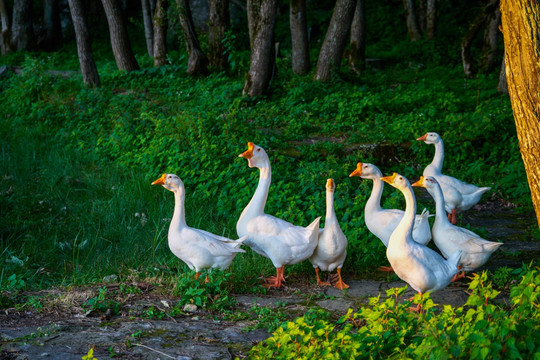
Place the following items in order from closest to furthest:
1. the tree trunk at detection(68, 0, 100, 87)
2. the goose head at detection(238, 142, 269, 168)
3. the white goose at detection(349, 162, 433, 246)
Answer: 1. the white goose at detection(349, 162, 433, 246)
2. the goose head at detection(238, 142, 269, 168)
3. the tree trunk at detection(68, 0, 100, 87)

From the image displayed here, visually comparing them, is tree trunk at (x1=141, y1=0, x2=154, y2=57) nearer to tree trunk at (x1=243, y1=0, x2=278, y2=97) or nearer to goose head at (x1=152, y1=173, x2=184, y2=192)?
tree trunk at (x1=243, y1=0, x2=278, y2=97)

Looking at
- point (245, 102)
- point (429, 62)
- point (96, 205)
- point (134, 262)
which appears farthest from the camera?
point (429, 62)

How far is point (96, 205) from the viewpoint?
792 centimetres

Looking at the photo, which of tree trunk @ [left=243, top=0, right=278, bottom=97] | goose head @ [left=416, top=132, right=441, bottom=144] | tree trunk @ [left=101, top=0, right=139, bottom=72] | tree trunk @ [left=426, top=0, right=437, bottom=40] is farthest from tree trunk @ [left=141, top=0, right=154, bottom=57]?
goose head @ [left=416, top=132, right=441, bottom=144]

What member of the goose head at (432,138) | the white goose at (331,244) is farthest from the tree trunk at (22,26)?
the white goose at (331,244)

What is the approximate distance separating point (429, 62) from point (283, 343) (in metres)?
15.4

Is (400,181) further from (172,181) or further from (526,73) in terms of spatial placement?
(172,181)

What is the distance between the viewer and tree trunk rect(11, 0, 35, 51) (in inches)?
711

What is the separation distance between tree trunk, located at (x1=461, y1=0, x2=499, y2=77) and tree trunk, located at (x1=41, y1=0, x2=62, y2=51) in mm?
12739

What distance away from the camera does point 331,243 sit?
5.47 meters

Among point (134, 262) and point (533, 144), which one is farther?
point (134, 262)

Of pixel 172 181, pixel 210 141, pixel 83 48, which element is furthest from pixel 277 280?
pixel 83 48

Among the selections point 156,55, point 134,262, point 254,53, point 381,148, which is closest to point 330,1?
point 156,55

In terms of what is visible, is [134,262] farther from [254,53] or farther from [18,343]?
[254,53]
